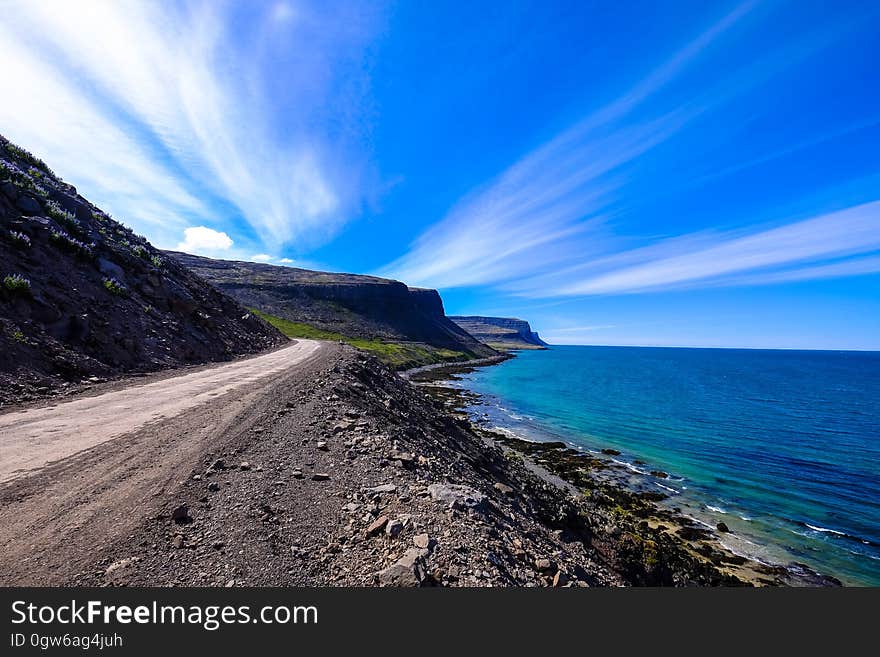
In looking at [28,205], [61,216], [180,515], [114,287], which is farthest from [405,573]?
[61,216]

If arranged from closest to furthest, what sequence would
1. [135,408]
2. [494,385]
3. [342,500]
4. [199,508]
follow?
[199,508] → [342,500] → [135,408] → [494,385]

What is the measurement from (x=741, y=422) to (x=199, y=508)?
2630 inches

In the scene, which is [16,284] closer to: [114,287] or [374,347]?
[114,287]

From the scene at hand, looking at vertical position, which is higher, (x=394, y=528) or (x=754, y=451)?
(x=394, y=528)

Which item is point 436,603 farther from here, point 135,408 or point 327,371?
point 327,371

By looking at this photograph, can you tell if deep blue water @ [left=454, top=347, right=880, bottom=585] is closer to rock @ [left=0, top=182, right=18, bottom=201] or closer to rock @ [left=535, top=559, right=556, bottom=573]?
rock @ [left=535, top=559, right=556, bottom=573]

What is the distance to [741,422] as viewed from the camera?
51.4 meters

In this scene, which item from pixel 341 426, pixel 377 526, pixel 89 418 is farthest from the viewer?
pixel 341 426

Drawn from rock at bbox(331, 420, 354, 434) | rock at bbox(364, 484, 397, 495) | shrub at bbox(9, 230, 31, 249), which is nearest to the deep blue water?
rock at bbox(364, 484, 397, 495)

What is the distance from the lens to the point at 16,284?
16.4 m

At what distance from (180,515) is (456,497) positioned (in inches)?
206

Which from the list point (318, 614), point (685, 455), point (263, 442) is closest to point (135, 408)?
point (263, 442)

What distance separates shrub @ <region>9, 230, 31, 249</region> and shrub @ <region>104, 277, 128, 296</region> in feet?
12.5

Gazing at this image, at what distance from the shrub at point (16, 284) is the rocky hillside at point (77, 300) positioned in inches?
1.8
